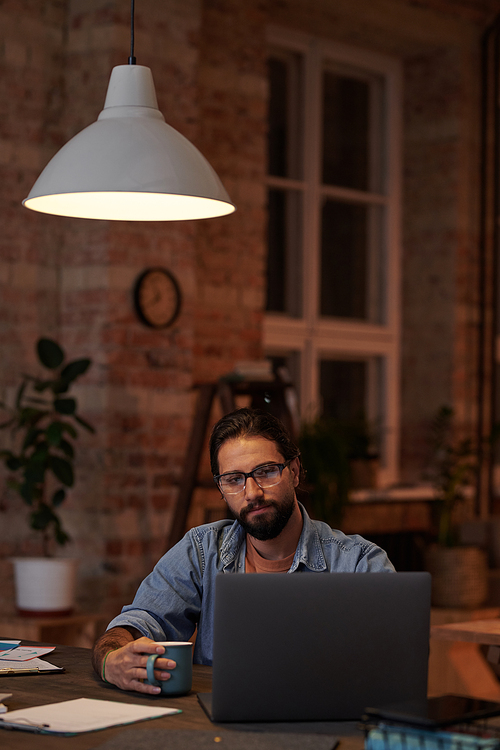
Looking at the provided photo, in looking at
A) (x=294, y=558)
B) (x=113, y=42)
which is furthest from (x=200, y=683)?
(x=113, y=42)

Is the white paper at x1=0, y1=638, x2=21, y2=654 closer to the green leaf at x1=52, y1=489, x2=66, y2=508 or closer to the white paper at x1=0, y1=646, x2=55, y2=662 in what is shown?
the white paper at x1=0, y1=646, x2=55, y2=662

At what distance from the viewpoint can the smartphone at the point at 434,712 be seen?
4.87 ft

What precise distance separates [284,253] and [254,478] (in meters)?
4.05

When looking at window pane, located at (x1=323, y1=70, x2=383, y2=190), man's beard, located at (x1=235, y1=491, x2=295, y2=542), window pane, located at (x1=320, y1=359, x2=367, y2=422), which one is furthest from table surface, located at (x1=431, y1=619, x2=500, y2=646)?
window pane, located at (x1=323, y1=70, x2=383, y2=190)

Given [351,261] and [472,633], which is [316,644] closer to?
[472,633]

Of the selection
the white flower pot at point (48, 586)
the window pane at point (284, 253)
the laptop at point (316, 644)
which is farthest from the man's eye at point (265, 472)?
the window pane at point (284, 253)

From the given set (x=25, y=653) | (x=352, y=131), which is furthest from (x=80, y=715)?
(x=352, y=131)

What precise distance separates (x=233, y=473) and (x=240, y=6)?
156 inches

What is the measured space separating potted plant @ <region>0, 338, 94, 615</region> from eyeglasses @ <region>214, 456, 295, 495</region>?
2.18 metres

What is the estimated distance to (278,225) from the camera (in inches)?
243

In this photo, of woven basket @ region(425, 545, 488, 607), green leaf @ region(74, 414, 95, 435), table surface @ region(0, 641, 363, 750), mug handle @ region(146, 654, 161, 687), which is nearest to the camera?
table surface @ region(0, 641, 363, 750)

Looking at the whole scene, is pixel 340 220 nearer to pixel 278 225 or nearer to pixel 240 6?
pixel 278 225

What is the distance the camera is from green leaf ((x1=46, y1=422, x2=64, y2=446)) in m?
4.32

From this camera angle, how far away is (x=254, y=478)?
2.26 meters
